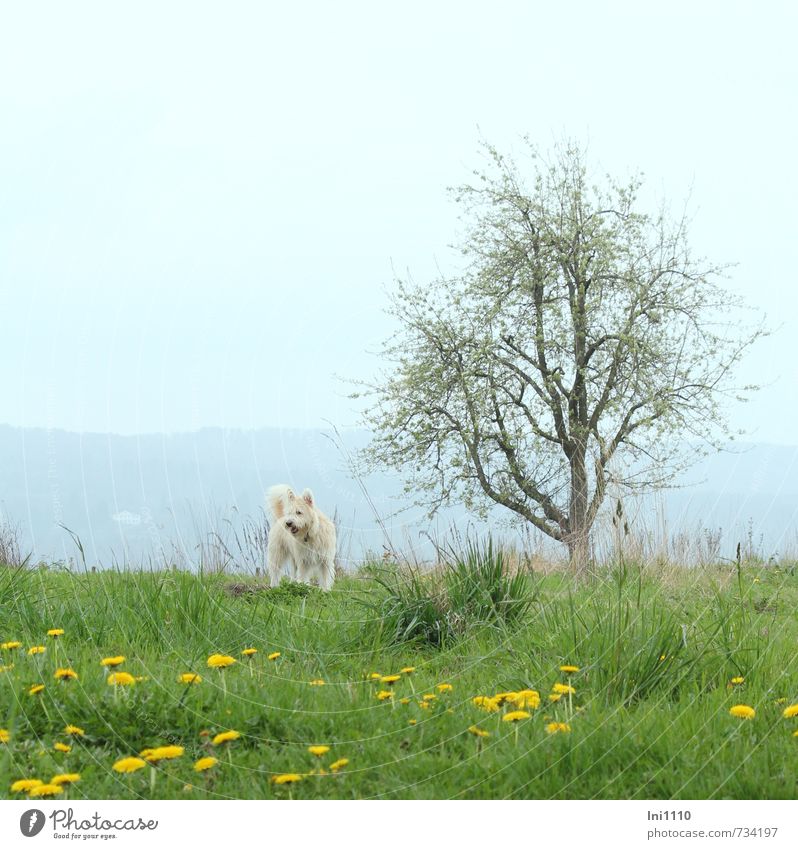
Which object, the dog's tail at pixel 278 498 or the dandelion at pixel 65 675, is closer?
the dandelion at pixel 65 675

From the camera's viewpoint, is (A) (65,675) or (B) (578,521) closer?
(A) (65,675)

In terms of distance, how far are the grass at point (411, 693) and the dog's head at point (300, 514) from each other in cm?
390

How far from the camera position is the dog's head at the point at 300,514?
11.0 meters

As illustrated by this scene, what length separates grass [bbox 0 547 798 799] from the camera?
12.3 ft

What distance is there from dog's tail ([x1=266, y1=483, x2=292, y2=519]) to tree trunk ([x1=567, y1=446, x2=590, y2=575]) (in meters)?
3.55

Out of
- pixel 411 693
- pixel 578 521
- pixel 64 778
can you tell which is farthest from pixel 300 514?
pixel 64 778

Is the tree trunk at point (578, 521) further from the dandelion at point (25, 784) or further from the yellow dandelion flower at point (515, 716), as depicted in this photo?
the dandelion at point (25, 784)

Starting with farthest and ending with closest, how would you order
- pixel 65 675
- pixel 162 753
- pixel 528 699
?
pixel 65 675 → pixel 528 699 → pixel 162 753

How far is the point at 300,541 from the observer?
1112 centimetres

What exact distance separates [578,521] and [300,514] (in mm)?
5217

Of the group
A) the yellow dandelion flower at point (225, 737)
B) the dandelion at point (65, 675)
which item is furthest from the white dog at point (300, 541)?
the yellow dandelion flower at point (225, 737)

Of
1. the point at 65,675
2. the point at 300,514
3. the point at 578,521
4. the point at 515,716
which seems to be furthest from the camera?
the point at 578,521

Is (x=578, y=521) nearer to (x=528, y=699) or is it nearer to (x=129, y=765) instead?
(x=528, y=699)
